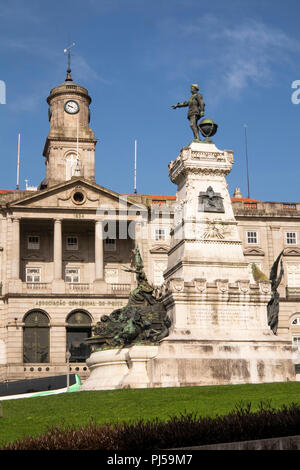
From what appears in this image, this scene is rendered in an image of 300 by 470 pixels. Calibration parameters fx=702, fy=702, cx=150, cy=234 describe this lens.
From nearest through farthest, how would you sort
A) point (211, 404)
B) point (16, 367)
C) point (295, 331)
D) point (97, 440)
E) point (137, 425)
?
point (97, 440)
point (137, 425)
point (211, 404)
point (16, 367)
point (295, 331)

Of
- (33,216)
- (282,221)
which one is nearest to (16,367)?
(33,216)

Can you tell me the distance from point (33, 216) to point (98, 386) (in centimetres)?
3639

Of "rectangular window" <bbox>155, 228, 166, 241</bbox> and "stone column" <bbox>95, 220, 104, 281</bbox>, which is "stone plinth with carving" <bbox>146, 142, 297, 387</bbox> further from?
"rectangular window" <bbox>155, 228, 166, 241</bbox>

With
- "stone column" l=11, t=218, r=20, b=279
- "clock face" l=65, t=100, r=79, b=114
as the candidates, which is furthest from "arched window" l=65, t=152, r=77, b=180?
"stone column" l=11, t=218, r=20, b=279

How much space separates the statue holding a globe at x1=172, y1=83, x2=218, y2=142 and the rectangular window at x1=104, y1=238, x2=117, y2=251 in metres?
35.2

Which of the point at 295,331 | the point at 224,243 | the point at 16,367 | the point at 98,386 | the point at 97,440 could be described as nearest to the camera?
the point at 97,440

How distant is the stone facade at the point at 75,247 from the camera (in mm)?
55344

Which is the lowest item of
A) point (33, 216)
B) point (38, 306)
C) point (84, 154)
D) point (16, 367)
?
point (16, 367)

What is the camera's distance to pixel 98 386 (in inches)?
925

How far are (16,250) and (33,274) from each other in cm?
357

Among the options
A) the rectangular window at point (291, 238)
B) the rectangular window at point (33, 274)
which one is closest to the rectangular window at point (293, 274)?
the rectangular window at point (291, 238)

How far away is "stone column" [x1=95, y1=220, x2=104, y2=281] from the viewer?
58362mm

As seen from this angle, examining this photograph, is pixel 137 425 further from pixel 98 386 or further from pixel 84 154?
pixel 84 154

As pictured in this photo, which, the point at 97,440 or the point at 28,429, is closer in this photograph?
the point at 97,440
